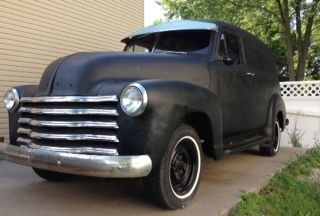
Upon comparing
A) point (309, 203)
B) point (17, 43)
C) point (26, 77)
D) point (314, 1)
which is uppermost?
point (314, 1)

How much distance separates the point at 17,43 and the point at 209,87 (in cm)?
434

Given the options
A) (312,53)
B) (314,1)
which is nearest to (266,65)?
(314,1)

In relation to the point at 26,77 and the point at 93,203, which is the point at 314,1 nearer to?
the point at 26,77

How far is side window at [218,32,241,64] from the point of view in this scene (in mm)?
5874

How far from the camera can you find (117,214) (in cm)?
421

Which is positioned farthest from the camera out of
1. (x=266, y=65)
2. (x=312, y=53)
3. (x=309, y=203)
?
(x=312, y=53)

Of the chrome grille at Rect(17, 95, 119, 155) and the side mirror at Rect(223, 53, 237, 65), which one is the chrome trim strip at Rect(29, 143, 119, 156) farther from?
the side mirror at Rect(223, 53, 237, 65)

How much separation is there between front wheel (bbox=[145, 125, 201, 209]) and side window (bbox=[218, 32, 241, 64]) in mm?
1569

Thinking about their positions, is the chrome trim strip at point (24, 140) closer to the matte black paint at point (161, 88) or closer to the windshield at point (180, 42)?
the matte black paint at point (161, 88)

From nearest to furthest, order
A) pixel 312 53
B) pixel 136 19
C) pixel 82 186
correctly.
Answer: pixel 82 186 → pixel 136 19 → pixel 312 53

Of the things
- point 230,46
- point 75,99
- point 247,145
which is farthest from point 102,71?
point 247,145

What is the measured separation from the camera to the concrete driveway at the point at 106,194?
14.2 feet

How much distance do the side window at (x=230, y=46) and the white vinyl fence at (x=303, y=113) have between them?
4874 millimetres

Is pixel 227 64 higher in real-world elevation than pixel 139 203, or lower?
higher
